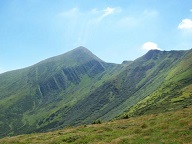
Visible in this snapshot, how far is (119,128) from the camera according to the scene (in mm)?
45625

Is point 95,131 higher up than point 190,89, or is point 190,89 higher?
point 95,131

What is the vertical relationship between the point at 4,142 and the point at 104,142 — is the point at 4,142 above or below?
above

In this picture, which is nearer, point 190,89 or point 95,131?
point 95,131

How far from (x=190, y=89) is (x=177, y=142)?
6428 inches

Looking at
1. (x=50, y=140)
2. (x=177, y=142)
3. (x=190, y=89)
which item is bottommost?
(x=190, y=89)

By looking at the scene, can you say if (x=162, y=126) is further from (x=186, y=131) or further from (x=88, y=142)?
(x=88, y=142)

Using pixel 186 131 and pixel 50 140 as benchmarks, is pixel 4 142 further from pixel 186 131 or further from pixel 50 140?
pixel 186 131

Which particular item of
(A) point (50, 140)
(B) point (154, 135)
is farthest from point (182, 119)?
(A) point (50, 140)

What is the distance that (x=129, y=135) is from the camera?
39.0 metres

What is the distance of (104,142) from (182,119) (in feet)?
41.0

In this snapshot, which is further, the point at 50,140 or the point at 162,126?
the point at 50,140

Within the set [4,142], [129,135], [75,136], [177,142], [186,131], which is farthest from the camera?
[4,142]

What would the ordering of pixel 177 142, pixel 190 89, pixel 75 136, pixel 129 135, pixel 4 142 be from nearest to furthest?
pixel 177 142
pixel 129 135
pixel 75 136
pixel 4 142
pixel 190 89

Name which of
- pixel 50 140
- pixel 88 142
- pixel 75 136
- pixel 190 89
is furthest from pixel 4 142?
pixel 190 89
